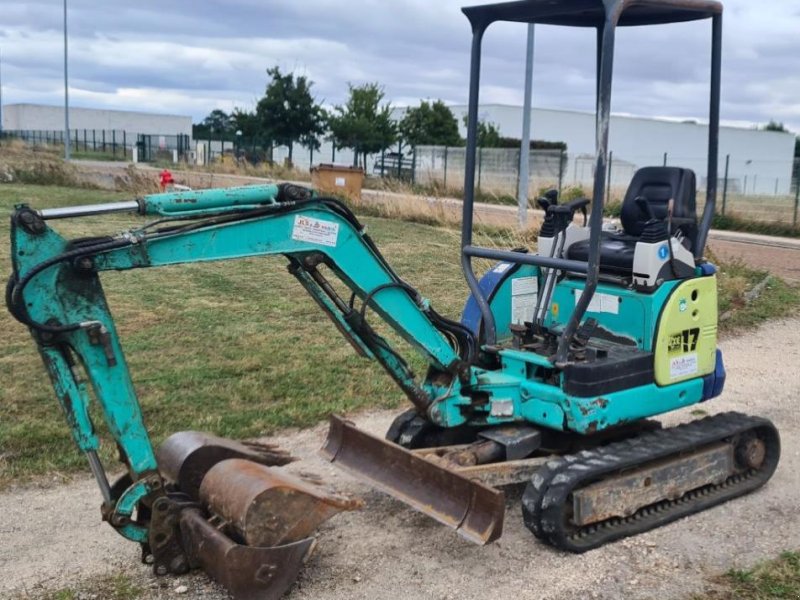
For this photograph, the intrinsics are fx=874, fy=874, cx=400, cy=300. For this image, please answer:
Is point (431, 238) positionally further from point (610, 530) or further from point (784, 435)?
point (610, 530)

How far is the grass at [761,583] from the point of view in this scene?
418 cm

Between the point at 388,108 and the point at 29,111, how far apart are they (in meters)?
57.1

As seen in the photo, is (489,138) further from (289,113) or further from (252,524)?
(252,524)

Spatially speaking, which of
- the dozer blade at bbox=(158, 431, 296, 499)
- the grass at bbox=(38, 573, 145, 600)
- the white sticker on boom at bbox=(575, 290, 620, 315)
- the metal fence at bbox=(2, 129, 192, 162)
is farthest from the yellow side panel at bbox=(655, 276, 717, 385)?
the metal fence at bbox=(2, 129, 192, 162)

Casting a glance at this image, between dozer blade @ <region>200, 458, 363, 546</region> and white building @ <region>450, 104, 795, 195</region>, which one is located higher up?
white building @ <region>450, 104, 795, 195</region>

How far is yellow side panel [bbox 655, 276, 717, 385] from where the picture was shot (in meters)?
5.17

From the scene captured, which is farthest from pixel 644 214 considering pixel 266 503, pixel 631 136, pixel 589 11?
pixel 631 136

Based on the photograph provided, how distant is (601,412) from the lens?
4914 millimetres

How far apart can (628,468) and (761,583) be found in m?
0.91

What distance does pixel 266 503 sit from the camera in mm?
3959

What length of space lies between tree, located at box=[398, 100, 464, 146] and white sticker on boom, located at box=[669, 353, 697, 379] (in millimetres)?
39293

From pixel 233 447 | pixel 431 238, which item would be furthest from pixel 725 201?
pixel 233 447

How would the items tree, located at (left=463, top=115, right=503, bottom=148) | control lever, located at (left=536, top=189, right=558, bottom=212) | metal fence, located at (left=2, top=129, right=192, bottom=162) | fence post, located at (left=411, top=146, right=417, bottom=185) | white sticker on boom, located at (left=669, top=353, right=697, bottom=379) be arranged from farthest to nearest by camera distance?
metal fence, located at (left=2, top=129, right=192, bottom=162) → tree, located at (left=463, top=115, right=503, bottom=148) → fence post, located at (left=411, top=146, right=417, bottom=185) → control lever, located at (left=536, top=189, right=558, bottom=212) → white sticker on boom, located at (left=669, top=353, right=697, bottom=379)

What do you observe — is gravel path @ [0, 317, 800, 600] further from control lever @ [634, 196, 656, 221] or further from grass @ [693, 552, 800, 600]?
control lever @ [634, 196, 656, 221]
